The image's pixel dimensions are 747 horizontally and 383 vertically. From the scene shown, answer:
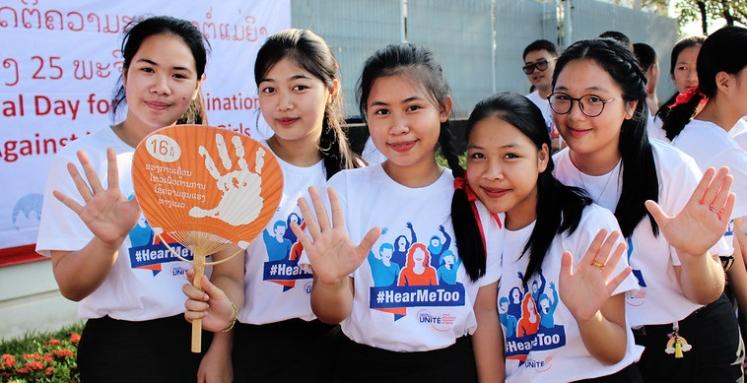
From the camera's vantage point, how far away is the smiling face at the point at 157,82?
2.03 metres

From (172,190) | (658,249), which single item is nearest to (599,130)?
(658,249)

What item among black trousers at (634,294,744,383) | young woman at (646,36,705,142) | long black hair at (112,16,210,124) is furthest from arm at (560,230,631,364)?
young woman at (646,36,705,142)

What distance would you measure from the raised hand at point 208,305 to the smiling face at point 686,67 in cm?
373

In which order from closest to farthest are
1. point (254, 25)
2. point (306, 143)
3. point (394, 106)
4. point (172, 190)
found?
point (172, 190) → point (394, 106) → point (306, 143) → point (254, 25)

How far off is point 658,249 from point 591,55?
632 millimetres

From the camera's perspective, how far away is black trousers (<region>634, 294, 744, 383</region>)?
206 cm

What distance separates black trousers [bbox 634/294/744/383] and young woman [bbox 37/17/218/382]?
135 cm

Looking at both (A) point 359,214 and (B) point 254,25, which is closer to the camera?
(A) point 359,214

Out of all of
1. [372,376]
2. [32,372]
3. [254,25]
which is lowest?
[32,372]

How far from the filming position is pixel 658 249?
203cm

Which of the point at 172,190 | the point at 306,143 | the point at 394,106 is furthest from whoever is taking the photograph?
the point at 306,143

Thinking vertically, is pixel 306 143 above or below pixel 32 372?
above

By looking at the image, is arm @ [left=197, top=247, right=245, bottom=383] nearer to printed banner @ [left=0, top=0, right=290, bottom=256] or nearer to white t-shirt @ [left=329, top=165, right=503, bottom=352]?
white t-shirt @ [left=329, top=165, right=503, bottom=352]

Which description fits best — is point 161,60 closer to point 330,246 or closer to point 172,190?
point 172,190
